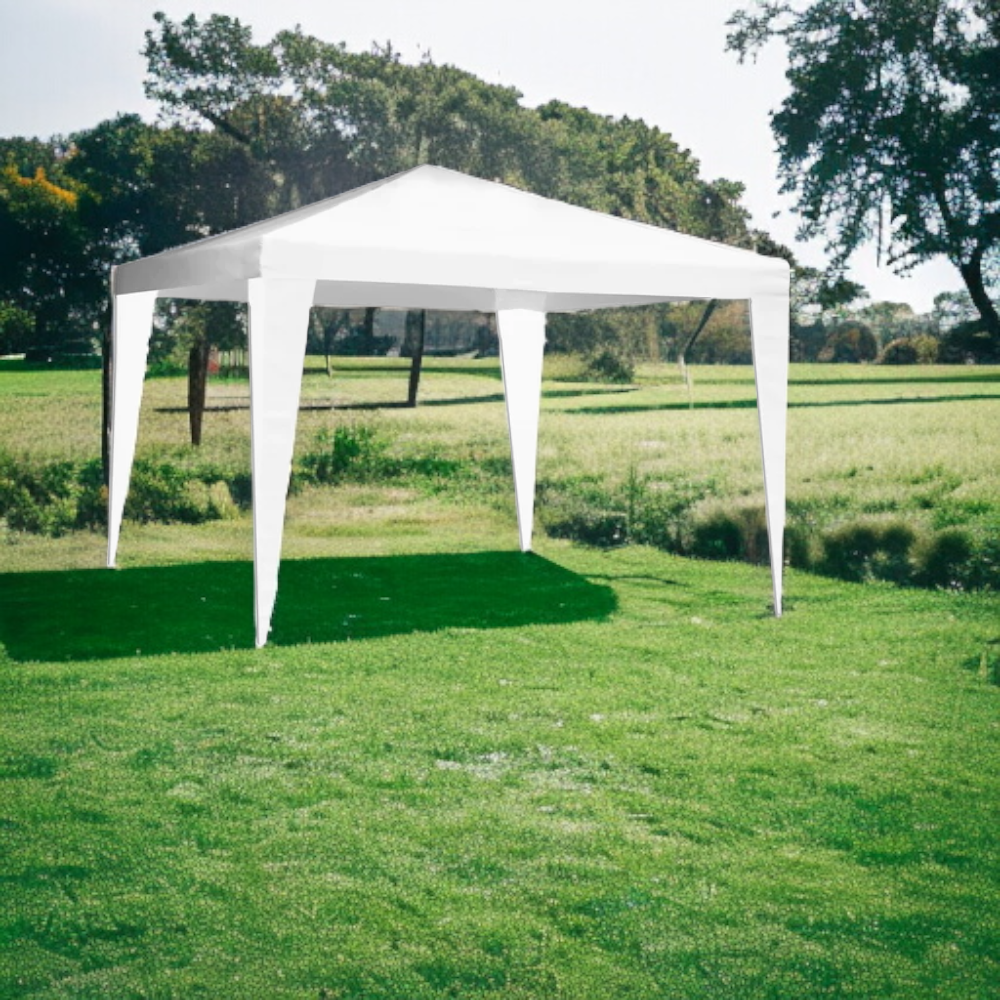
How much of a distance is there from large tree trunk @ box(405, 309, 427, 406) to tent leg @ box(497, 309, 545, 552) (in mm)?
3503

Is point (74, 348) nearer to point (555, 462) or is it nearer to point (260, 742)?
point (555, 462)

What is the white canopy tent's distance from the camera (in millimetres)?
4637

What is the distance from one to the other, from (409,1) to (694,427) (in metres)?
4.38

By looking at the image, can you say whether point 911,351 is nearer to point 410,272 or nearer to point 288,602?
point 288,602

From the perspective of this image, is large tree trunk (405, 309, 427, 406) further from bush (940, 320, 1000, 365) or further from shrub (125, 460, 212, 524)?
bush (940, 320, 1000, 365)

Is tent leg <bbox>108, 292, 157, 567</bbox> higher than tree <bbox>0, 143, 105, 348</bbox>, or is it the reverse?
tree <bbox>0, 143, 105, 348</bbox>

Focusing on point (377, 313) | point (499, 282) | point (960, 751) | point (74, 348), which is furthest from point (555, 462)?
point (960, 751)

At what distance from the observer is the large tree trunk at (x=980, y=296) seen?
10.7m

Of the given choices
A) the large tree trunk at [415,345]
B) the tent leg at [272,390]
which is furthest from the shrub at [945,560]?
the large tree trunk at [415,345]

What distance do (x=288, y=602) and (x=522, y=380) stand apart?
2073 millimetres

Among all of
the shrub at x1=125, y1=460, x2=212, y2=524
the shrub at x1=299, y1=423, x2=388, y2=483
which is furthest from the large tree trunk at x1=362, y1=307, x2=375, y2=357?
the shrub at x1=125, y1=460, x2=212, y2=524

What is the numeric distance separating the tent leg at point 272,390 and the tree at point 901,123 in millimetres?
7342

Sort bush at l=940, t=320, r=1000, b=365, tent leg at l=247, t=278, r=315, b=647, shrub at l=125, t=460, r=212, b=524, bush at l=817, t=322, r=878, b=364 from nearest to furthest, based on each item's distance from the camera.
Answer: tent leg at l=247, t=278, r=315, b=647 < shrub at l=125, t=460, r=212, b=524 < bush at l=940, t=320, r=1000, b=365 < bush at l=817, t=322, r=878, b=364

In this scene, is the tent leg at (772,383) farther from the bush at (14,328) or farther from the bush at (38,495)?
the bush at (14,328)
